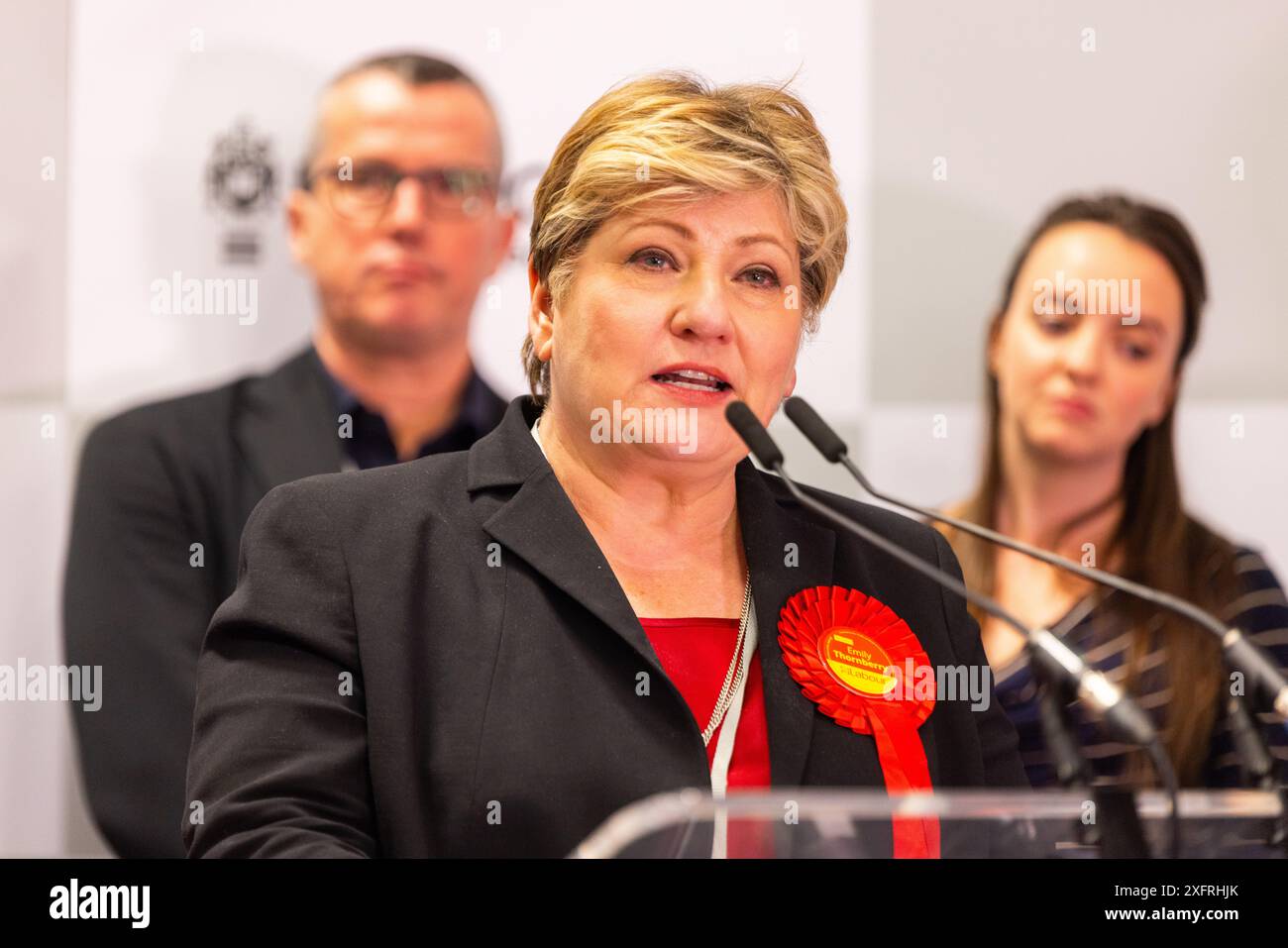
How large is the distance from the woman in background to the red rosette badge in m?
1.07

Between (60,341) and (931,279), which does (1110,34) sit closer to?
(931,279)

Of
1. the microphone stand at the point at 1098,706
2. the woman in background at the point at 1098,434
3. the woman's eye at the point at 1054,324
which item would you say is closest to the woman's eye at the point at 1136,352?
the woman in background at the point at 1098,434

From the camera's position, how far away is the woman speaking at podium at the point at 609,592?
147 centimetres

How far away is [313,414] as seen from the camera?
2711 mm

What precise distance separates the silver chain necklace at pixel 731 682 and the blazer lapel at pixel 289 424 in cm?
118

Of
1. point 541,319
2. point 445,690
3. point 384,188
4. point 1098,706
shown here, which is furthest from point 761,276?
point 384,188

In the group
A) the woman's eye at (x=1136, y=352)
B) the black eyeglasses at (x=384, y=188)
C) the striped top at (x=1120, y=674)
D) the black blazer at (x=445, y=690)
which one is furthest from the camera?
the woman's eye at (x=1136, y=352)

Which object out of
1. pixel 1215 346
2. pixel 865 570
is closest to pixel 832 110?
pixel 1215 346

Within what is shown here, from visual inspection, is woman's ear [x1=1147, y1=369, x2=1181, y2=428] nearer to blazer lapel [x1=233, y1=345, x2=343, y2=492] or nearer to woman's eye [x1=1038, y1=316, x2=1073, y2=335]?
woman's eye [x1=1038, y1=316, x2=1073, y2=335]

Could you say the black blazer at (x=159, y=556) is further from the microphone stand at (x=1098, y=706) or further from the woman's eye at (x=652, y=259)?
the microphone stand at (x=1098, y=706)

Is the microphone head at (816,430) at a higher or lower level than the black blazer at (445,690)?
higher

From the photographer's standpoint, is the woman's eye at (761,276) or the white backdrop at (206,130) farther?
the white backdrop at (206,130)

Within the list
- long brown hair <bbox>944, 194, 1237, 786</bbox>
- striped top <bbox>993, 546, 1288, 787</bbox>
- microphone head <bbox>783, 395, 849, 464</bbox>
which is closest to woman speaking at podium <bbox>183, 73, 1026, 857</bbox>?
microphone head <bbox>783, 395, 849, 464</bbox>

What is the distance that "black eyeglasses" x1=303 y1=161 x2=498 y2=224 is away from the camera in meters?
2.72
